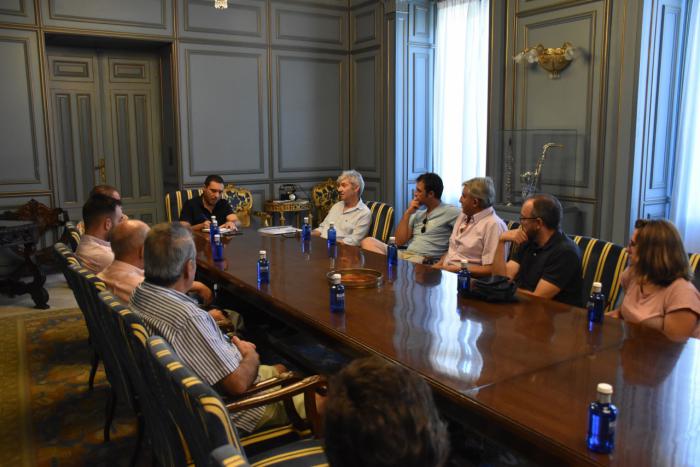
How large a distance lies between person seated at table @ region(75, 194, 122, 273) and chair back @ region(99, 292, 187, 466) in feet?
4.41

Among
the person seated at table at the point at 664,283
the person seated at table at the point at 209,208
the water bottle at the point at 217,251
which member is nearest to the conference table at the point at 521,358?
the person seated at table at the point at 664,283

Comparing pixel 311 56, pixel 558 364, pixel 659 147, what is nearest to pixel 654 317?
pixel 558 364

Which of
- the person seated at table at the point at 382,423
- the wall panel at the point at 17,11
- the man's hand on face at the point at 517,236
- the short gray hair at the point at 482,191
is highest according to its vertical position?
the wall panel at the point at 17,11

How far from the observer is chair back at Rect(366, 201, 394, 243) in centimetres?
462

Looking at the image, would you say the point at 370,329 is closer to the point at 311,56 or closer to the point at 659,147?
the point at 659,147

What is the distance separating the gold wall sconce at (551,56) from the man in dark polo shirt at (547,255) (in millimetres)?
2319

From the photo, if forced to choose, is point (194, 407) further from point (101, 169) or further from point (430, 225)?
point (101, 169)

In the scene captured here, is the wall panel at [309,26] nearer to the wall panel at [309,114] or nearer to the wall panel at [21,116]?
the wall panel at [309,114]

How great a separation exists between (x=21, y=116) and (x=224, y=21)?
216 cm

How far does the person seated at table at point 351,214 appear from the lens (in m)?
4.52

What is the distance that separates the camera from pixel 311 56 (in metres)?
6.86

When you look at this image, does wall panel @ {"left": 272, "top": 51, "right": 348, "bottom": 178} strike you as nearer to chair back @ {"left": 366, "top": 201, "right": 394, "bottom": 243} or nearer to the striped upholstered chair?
chair back @ {"left": 366, "top": 201, "right": 394, "bottom": 243}

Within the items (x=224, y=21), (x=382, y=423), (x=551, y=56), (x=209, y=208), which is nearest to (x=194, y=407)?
(x=382, y=423)

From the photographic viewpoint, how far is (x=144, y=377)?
1.65 meters
